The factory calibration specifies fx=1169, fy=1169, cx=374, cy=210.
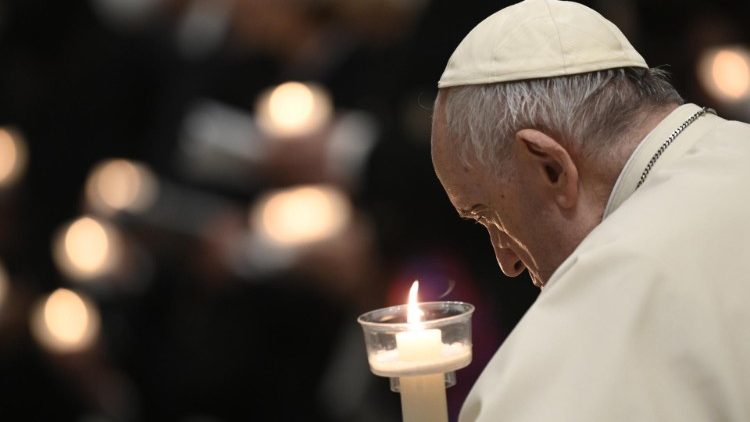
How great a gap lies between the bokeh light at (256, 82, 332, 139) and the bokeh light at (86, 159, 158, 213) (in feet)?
1.63

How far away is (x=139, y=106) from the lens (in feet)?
14.5

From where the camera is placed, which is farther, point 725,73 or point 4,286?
point 4,286

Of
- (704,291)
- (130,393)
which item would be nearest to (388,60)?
(130,393)

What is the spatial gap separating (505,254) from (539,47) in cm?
40

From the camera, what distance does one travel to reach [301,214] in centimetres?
392

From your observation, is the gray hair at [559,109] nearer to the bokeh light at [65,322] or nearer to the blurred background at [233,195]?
the blurred background at [233,195]

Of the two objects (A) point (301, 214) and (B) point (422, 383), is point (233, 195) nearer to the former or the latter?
(A) point (301, 214)

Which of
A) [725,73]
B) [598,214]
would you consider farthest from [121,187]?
[598,214]

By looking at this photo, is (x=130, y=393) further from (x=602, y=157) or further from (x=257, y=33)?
(x=602, y=157)

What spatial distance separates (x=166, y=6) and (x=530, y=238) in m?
2.84

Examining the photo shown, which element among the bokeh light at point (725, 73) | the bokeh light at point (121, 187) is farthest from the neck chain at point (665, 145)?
the bokeh light at point (121, 187)

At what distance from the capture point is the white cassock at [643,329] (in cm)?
159

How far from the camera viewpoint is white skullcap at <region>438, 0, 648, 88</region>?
1.96 m

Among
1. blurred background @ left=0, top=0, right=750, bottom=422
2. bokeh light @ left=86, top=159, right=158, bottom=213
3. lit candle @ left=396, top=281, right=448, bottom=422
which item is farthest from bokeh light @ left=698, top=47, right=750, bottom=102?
lit candle @ left=396, top=281, right=448, bottom=422
